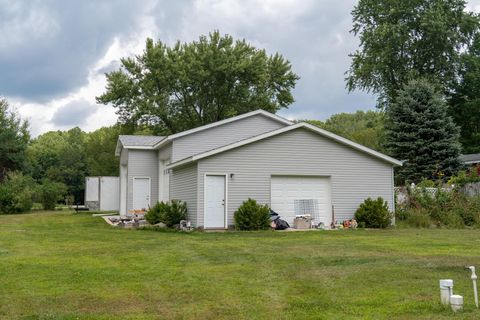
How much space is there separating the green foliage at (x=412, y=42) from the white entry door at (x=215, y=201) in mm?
21967

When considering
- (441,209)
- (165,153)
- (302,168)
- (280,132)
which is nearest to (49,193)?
(165,153)

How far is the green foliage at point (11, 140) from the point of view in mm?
37031

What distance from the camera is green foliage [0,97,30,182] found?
37031 millimetres

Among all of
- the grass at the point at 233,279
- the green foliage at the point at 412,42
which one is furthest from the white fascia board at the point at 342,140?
the green foliage at the point at 412,42

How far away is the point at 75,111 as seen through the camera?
3422 cm

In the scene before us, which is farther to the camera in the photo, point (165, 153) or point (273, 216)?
point (165, 153)

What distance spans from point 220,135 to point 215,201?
5232 millimetres

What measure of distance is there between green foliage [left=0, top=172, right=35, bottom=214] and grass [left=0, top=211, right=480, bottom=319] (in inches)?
681

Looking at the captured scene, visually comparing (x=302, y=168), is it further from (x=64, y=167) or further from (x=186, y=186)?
(x=64, y=167)

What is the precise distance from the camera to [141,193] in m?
24.2

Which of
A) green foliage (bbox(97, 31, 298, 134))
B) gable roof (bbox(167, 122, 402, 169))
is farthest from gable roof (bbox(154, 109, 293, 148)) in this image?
green foliage (bbox(97, 31, 298, 134))

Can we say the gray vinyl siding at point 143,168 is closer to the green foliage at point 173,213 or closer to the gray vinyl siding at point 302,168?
the green foliage at point 173,213

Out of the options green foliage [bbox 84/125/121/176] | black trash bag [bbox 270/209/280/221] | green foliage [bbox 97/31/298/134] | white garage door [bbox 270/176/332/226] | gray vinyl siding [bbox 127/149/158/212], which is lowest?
black trash bag [bbox 270/209/280/221]

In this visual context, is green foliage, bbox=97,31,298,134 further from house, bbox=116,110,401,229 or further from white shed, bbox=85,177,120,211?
house, bbox=116,110,401,229
